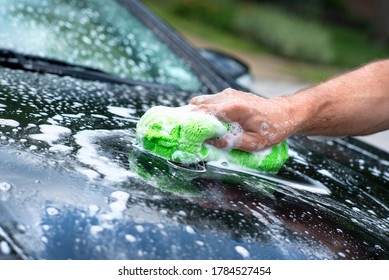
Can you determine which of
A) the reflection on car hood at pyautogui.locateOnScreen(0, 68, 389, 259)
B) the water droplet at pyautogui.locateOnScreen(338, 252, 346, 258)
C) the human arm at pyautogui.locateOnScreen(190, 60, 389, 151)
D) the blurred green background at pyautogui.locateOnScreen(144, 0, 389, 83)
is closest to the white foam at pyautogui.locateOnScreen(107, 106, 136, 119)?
the reflection on car hood at pyautogui.locateOnScreen(0, 68, 389, 259)

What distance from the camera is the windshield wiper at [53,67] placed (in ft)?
7.27

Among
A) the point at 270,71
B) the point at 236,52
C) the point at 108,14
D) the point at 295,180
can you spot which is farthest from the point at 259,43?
the point at 295,180

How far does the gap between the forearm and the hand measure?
0.25 feet

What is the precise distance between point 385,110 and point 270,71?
8747 mm

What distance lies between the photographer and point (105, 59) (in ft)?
8.21

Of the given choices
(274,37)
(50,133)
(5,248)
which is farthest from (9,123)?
(274,37)

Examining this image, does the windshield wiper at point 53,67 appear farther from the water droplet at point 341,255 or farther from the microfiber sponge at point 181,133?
the water droplet at point 341,255

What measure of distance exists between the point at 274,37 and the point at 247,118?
11.9 m

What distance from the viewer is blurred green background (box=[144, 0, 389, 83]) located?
38.9 ft

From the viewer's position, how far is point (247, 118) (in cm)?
169

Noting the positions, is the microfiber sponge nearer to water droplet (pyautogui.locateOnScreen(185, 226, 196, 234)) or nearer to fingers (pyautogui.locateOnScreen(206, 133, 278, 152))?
fingers (pyautogui.locateOnScreen(206, 133, 278, 152))

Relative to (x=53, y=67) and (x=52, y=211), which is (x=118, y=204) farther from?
(x=53, y=67)
